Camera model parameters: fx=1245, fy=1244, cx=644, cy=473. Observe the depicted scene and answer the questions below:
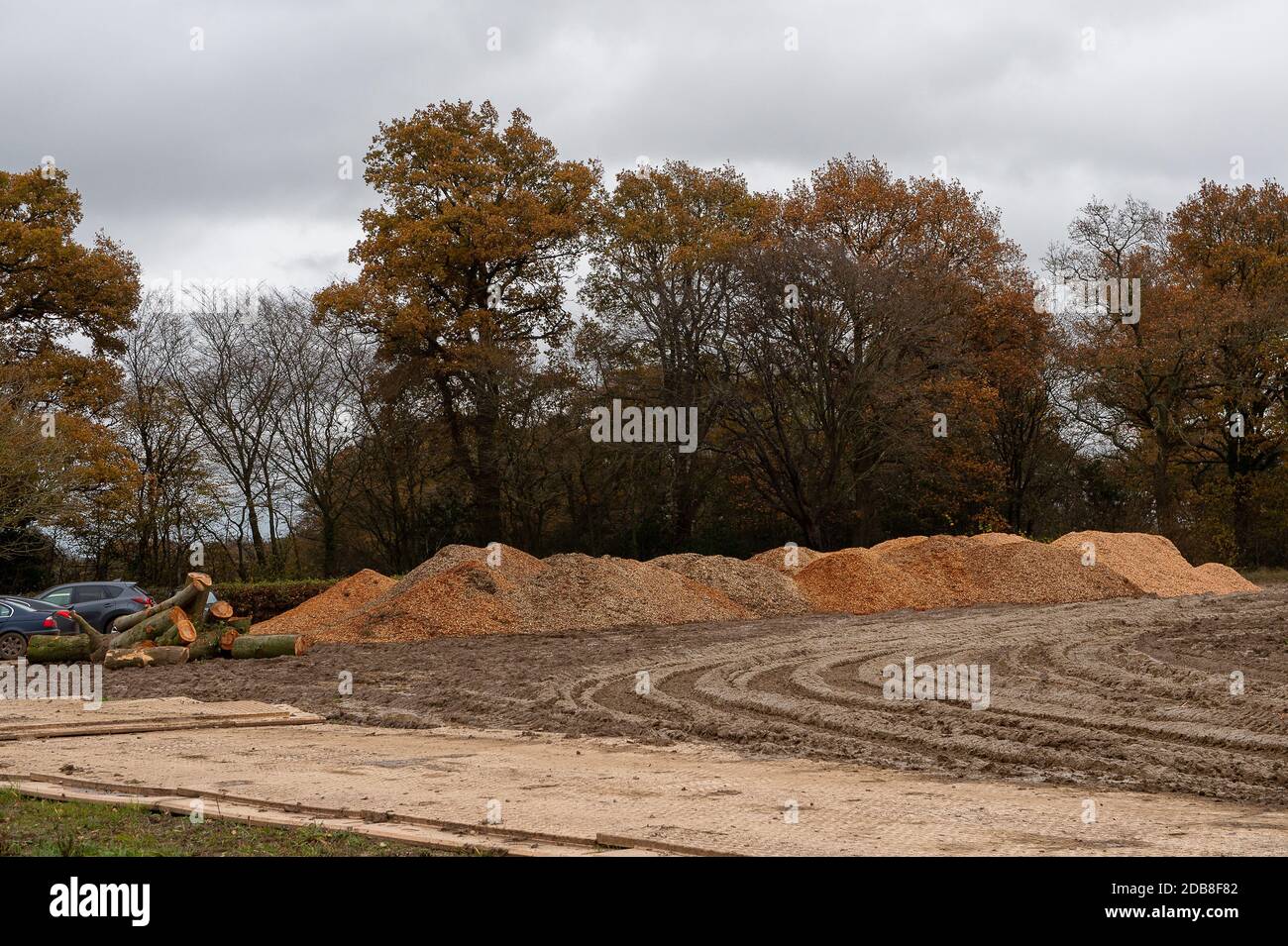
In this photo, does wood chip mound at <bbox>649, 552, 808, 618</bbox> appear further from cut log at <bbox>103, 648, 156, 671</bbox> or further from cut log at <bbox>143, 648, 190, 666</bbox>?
cut log at <bbox>103, 648, 156, 671</bbox>

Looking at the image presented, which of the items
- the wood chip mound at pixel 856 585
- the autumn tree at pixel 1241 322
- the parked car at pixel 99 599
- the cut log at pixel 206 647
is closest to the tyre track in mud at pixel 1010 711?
the cut log at pixel 206 647

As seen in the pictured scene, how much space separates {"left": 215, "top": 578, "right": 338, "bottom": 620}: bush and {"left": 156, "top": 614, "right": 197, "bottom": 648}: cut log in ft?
29.4

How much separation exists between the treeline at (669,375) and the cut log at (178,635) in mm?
17660

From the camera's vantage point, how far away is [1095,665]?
16422 millimetres

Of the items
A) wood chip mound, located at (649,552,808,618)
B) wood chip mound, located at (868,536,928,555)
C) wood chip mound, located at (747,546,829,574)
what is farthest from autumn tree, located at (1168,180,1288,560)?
wood chip mound, located at (649,552,808,618)

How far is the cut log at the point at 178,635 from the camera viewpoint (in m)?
21.6

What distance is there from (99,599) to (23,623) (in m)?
3.78

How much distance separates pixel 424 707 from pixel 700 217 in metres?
33.4

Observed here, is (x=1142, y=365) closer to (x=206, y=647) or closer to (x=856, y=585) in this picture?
Result: (x=856, y=585)

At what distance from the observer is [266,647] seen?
2200cm

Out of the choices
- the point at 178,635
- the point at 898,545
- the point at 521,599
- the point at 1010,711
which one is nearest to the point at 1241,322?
the point at 898,545

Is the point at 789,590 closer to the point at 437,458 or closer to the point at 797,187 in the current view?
the point at 437,458

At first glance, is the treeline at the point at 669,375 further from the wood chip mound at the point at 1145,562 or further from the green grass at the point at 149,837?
the green grass at the point at 149,837
